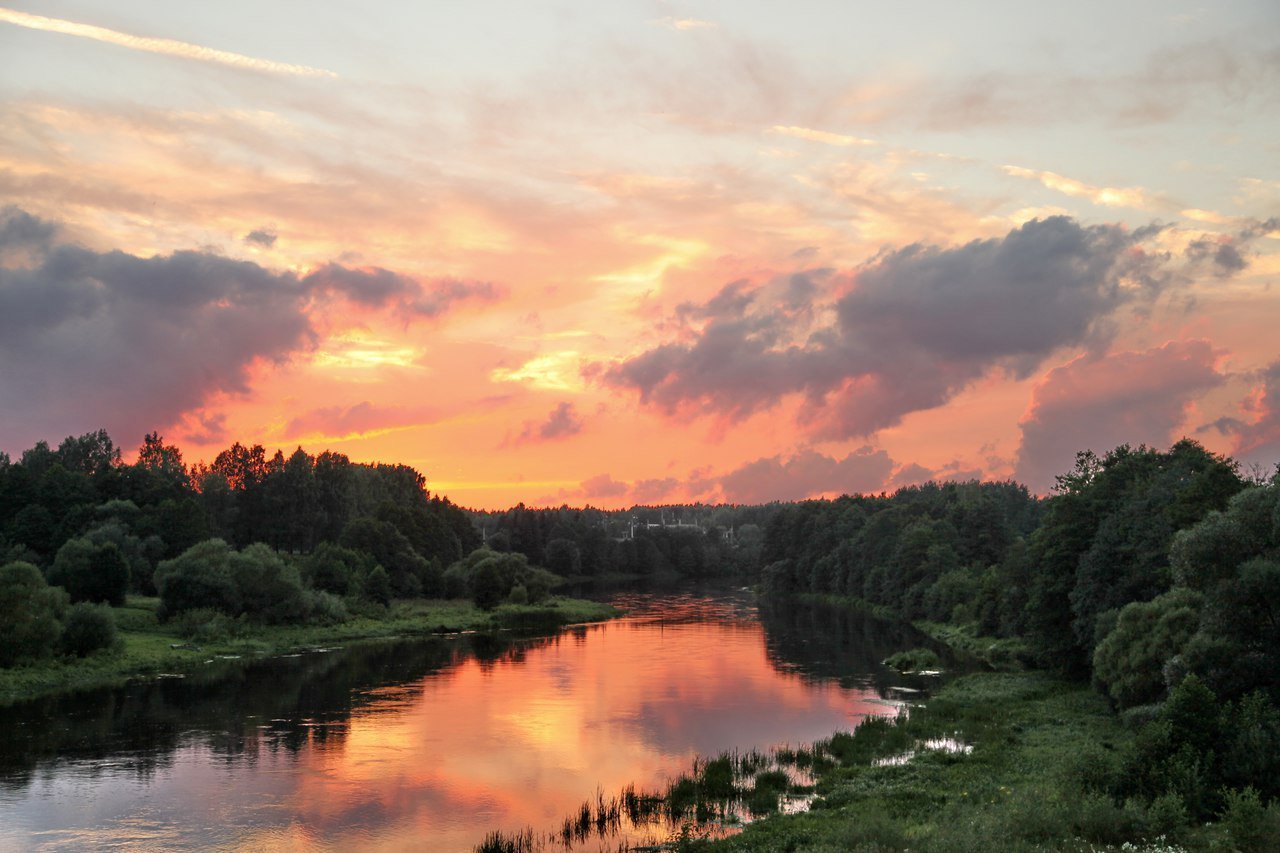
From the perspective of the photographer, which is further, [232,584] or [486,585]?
[486,585]

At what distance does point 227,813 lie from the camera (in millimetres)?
37469

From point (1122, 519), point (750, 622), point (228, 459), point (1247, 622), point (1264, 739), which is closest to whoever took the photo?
point (1264, 739)

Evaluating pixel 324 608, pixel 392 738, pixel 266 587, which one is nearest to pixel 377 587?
pixel 324 608

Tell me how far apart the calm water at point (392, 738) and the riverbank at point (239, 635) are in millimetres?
3889

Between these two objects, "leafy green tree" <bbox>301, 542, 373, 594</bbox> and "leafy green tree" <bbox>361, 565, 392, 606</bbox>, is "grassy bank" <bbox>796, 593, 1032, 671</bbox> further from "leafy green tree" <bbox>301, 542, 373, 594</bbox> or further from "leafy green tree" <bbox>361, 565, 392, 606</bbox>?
"leafy green tree" <bbox>301, 542, 373, 594</bbox>

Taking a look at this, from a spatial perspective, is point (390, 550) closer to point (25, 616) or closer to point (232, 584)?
point (232, 584)

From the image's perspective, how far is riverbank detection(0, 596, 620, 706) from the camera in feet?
219

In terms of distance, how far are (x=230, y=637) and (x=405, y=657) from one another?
55.0 ft

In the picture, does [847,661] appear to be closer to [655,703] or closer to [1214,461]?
[655,703]

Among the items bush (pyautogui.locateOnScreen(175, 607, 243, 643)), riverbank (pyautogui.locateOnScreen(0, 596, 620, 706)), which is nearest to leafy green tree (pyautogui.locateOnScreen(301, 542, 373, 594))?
riverbank (pyautogui.locateOnScreen(0, 596, 620, 706))

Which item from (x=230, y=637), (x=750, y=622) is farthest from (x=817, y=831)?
(x=750, y=622)

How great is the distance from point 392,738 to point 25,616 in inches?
1273

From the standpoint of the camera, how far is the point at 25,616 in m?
66.3

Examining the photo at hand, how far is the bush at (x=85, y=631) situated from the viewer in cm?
7200
